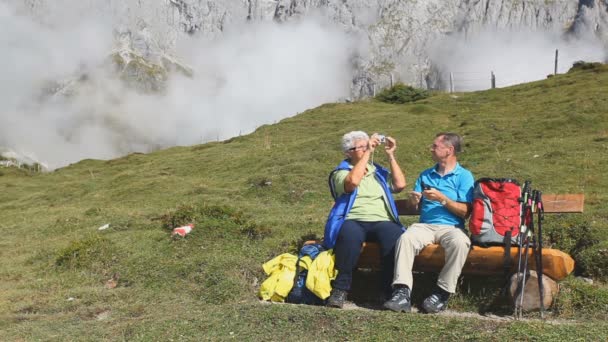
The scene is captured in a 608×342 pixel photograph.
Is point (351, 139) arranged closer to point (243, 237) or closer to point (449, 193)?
point (449, 193)

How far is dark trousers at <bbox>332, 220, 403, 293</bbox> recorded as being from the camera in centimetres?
849

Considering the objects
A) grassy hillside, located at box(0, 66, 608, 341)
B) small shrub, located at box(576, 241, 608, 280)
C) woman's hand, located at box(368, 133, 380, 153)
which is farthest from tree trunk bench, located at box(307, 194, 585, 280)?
woman's hand, located at box(368, 133, 380, 153)

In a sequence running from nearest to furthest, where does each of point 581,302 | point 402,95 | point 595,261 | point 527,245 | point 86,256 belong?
point 527,245, point 581,302, point 595,261, point 86,256, point 402,95

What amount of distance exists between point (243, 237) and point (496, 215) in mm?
6345

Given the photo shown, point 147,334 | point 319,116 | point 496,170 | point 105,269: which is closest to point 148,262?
point 105,269

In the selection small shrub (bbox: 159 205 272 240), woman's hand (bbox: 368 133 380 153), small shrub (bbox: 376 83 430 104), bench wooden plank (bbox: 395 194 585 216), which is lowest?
small shrub (bbox: 159 205 272 240)

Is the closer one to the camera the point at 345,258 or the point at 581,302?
the point at 581,302

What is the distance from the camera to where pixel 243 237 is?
42.2 feet

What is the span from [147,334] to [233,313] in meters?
1.25

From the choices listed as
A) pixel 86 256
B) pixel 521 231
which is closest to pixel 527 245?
pixel 521 231

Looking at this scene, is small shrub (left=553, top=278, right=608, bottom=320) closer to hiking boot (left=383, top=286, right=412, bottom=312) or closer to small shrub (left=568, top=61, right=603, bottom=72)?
hiking boot (left=383, top=286, right=412, bottom=312)

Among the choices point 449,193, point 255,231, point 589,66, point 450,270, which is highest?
point 589,66

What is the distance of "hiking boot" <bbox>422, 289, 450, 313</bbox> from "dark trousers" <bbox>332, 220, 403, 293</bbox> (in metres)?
0.77

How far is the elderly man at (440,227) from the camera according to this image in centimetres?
811
